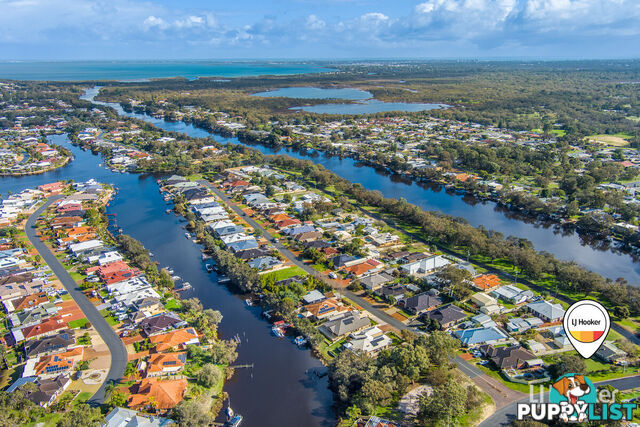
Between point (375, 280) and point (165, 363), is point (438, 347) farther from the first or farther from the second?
point (165, 363)

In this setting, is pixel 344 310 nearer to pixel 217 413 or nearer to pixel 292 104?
pixel 217 413

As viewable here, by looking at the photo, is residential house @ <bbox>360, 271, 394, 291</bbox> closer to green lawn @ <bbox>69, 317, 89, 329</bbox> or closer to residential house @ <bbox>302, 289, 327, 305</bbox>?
residential house @ <bbox>302, 289, 327, 305</bbox>

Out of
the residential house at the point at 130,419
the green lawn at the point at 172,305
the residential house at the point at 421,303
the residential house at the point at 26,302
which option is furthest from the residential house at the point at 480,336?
the residential house at the point at 26,302

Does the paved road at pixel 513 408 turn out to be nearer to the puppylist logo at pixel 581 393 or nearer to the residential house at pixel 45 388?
the puppylist logo at pixel 581 393

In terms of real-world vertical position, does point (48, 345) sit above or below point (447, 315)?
above

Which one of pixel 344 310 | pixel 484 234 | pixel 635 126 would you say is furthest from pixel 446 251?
pixel 635 126

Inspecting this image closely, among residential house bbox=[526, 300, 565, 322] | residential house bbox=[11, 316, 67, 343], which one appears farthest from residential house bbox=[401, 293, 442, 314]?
residential house bbox=[11, 316, 67, 343]

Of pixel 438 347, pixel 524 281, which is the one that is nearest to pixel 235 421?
pixel 438 347
